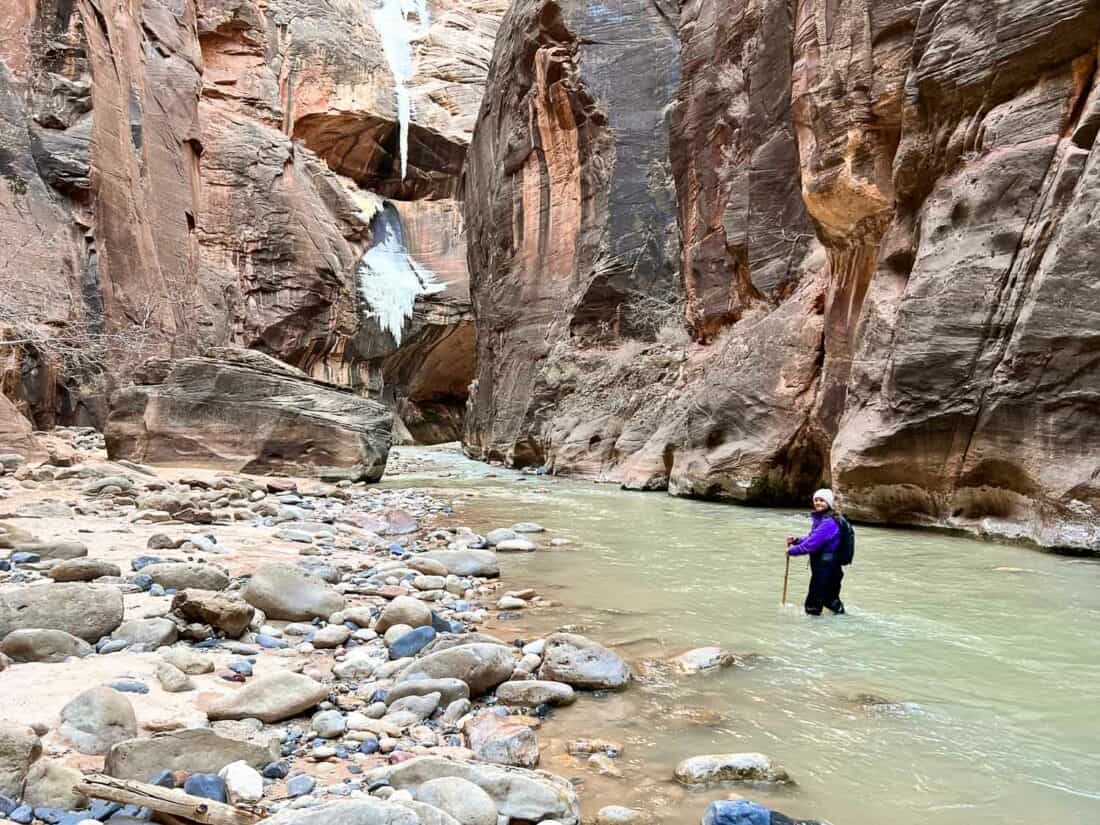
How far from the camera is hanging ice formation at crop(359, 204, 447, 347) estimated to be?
3666 cm

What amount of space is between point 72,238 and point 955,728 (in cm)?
1842

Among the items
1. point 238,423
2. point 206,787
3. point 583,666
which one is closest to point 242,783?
point 206,787

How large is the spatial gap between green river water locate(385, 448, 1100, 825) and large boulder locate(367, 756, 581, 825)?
18 centimetres

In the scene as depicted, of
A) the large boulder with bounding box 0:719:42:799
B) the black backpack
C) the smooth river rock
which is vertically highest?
the black backpack

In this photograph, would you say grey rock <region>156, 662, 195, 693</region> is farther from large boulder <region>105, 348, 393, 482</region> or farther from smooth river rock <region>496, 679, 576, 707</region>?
large boulder <region>105, 348, 393, 482</region>

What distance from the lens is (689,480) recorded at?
1364 centimetres

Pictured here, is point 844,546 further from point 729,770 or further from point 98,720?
point 98,720

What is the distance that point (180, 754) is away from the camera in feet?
7.25

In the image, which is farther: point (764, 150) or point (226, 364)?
point (764, 150)

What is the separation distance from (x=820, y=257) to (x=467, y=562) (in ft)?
34.3

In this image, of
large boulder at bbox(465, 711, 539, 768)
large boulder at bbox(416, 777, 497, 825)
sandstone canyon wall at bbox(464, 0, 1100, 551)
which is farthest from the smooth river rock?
sandstone canyon wall at bbox(464, 0, 1100, 551)

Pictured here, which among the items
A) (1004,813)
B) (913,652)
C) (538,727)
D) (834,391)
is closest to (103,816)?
(538,727)

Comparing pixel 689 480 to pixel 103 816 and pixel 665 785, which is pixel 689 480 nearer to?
pixel 665 785

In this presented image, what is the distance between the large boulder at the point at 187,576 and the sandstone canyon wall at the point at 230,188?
6513 millimetres
